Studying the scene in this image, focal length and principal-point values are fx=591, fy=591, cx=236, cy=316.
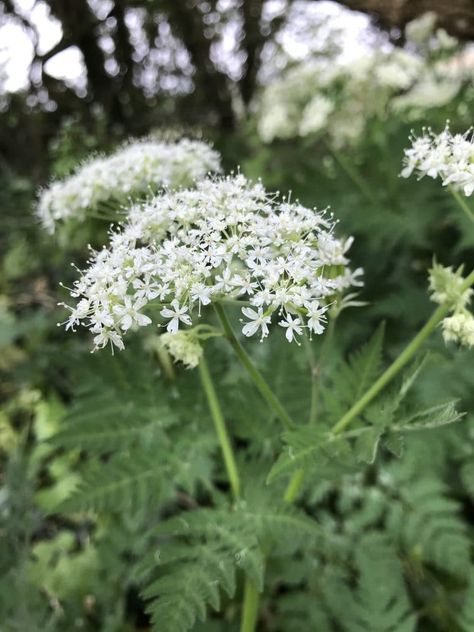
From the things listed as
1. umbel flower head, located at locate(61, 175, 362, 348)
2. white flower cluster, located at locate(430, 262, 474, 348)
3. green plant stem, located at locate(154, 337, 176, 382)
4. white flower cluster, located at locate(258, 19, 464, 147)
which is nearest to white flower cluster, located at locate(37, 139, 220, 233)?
umbel flower head, located at locate(61, 175, 362, 348)

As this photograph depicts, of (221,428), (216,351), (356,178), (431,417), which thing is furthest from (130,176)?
(356,178)

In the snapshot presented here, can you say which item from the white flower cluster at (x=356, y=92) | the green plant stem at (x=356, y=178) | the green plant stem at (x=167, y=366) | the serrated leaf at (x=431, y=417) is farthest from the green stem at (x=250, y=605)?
the white flower cluster at (x=356, y=92)

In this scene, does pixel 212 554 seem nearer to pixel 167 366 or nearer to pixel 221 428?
pixel 221 428

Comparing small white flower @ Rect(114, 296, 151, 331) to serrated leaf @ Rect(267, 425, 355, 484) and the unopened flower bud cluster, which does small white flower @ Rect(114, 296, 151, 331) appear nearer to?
the unopened flower bud cluster

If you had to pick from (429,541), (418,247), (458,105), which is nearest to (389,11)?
(458,105)

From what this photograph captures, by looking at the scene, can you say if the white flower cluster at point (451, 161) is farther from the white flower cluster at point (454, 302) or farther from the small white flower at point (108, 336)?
the small white flower at point (108, 336)

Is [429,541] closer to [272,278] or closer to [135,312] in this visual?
[272,278]
